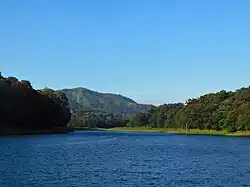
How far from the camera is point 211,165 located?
59281 mm

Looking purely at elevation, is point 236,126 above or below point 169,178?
above

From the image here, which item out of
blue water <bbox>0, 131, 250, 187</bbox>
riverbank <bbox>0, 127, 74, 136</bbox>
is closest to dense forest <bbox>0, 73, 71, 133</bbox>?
riverbank <bbox>0, 127, 74, 136</bbox>

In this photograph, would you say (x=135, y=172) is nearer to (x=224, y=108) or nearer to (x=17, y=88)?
(x=17, y=88)

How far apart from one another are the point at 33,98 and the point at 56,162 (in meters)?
116

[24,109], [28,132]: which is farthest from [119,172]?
[28,132]

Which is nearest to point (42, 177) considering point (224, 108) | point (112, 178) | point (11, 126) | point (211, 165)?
point (112, 178)

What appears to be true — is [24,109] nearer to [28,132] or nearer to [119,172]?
[28,132]

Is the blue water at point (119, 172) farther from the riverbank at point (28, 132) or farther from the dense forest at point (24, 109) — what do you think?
the dense forest at point (24, 109)

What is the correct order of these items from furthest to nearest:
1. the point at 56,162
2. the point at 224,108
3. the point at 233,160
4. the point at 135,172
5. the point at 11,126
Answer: the point at 224,108 → the point at 11,126 → the point at 233,160 → the point at 56,162 → the point at 135,172

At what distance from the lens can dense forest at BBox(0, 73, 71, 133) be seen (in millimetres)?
146500

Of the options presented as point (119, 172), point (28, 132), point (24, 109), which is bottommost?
point (119, 172)

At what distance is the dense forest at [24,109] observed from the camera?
14650cm

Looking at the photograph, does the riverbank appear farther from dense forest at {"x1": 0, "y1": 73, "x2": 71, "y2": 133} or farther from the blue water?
the blue water

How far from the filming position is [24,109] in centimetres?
15950
